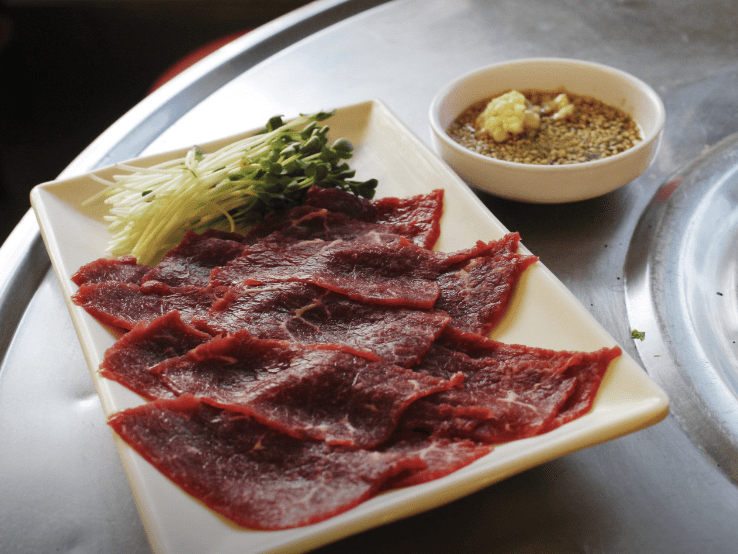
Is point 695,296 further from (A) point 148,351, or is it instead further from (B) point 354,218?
(A) point 148,351

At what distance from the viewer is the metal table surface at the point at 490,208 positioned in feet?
4.33

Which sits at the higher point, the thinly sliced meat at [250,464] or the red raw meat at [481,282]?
the thinly sliced meat at [250,464]

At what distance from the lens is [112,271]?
1.84 meters

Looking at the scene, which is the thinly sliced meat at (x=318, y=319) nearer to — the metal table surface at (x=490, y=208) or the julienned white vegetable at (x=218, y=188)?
the metal table surface at (x=490, y=208)

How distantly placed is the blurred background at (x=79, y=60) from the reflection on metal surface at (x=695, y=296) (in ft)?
13.1

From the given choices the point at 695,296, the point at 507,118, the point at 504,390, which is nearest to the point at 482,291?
the point at 504,390

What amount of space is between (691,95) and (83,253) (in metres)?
2.73

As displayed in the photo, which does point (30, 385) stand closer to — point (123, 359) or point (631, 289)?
point (123, 359)

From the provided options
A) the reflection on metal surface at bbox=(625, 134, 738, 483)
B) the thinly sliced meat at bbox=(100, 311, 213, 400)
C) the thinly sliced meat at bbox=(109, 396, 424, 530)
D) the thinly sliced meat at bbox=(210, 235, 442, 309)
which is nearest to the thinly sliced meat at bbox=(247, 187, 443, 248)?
the thinly sliced meat at bbox=(210, 235, 442, 309)

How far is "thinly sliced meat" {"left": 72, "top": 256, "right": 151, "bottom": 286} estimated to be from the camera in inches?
Result: 70.2

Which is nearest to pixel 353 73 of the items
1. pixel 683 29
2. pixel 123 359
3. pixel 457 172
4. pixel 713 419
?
pixel 457 172

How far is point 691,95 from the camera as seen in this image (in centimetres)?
279

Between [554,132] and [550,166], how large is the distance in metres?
0.45

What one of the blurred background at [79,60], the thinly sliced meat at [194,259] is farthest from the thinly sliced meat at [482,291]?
the blurred background at [79,60]
